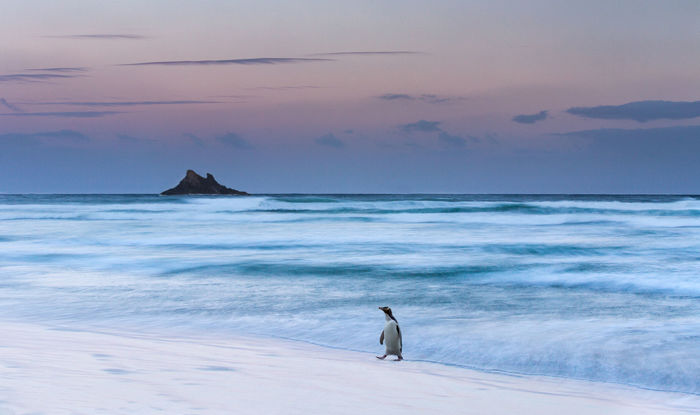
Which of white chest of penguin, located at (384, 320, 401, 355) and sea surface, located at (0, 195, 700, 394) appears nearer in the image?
white chest of penguin, located at (384, 320, 401, 355)

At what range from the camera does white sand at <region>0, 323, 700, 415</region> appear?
148 inches

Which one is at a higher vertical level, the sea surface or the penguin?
the penguin

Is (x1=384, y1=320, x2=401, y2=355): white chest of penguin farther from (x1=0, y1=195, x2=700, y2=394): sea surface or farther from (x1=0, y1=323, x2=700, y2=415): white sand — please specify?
(x1=0, y1=195, x2=700, y2=394): sea surface

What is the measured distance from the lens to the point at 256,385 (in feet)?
14.4

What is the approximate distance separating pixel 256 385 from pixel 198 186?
344ft

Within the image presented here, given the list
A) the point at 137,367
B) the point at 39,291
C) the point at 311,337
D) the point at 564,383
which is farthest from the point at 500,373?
the point at 39,291

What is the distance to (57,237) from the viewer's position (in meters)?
22.9

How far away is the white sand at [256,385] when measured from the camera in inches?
148

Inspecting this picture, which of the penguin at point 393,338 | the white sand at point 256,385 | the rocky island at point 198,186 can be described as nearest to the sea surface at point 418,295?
the penguin at point 393,338

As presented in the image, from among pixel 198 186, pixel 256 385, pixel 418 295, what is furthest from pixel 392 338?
pixel 198 186

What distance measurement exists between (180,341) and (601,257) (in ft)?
41.1

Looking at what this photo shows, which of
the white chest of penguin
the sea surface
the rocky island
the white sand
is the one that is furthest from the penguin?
the rocky island

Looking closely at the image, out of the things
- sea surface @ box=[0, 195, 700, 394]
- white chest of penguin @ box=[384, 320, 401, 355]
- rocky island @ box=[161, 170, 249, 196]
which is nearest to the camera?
white chest of penguin @ box=[384, 320, 401, 355]

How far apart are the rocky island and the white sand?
10194 centimetres
